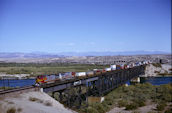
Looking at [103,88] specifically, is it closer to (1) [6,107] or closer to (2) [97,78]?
(2) [97,78]

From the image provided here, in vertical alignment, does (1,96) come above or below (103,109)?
above

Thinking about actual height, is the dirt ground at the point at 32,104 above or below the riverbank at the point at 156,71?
above

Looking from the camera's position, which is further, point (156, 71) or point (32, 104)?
point (156, 71)

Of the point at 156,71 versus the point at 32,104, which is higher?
the point at 32,104

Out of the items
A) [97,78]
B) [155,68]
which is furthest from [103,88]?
[155,68]

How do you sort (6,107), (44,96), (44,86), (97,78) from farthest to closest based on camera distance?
(97,78), (44,86), (44,96), (6,107)

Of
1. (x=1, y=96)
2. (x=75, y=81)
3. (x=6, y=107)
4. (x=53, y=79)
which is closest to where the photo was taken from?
(x=6, y=107)

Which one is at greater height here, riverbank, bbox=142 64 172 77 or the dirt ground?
the dirt ground

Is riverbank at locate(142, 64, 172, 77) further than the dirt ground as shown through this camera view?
Yes

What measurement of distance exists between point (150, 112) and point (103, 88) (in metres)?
18.5

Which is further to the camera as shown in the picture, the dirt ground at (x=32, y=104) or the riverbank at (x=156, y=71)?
the riverbank at (x=156, y=71)

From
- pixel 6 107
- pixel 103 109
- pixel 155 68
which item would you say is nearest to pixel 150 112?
pixel 103 109

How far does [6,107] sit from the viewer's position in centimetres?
1697

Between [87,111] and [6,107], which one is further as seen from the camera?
[87,111]
